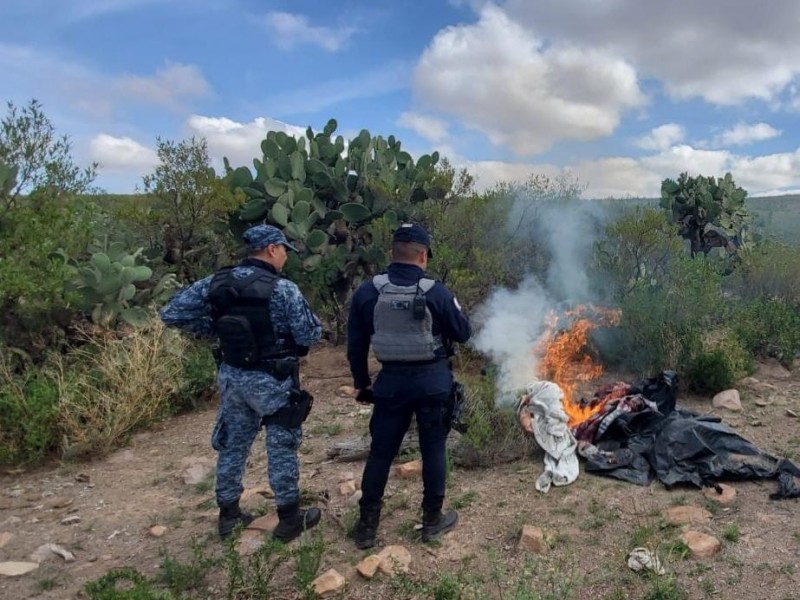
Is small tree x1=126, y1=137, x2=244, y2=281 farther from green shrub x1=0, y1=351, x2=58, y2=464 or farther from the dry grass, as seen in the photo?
green shrub x1=0, y1=351, x2=58, y2=464

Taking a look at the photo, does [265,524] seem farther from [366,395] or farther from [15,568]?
[15,568]

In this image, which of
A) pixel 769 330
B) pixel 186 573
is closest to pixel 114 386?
pixel 186 573

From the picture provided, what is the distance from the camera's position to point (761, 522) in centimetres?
382

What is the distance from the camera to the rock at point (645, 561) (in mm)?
3269

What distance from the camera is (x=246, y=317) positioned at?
3594 mm

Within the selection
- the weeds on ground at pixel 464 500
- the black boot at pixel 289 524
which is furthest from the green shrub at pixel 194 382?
the weeds on ground at pixel 464 500

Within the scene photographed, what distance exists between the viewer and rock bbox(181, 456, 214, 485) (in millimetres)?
4895

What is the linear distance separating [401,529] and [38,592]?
2.14 meters

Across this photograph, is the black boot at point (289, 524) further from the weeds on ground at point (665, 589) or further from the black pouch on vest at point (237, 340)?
the weeds on ground at point (665, 589)

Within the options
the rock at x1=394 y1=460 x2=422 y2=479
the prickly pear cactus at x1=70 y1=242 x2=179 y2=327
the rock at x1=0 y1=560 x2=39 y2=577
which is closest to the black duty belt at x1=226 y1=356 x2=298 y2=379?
the rock at x1=394 y1=460 x2=422 y2=479

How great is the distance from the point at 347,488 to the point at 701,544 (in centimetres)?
240

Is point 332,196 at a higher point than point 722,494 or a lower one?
higher

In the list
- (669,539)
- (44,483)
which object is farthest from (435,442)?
(44,483)

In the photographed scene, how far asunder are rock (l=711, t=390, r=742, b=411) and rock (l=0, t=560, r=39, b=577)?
6.21 metres
